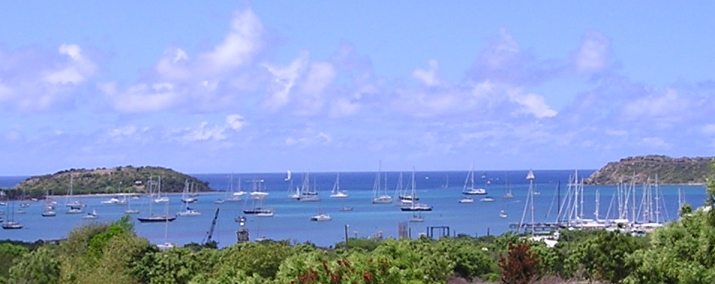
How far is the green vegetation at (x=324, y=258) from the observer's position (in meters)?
18.4

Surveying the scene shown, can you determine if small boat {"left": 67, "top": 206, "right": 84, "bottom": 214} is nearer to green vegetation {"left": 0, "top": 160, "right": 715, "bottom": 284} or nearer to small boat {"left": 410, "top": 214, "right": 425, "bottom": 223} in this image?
small boat {"left": 410, "top": 214, "right": 425, "bottom": 223}

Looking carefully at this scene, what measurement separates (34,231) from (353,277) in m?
90.3

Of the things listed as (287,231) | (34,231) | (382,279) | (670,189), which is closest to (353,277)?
(382,279)

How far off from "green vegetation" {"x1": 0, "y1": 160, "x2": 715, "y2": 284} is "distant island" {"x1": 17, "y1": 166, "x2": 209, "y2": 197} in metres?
116

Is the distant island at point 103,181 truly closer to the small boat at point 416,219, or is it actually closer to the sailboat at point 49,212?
the sailboat at point 49,212

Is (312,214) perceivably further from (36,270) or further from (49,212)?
(36,270)

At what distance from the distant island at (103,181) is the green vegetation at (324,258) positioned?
381 ft

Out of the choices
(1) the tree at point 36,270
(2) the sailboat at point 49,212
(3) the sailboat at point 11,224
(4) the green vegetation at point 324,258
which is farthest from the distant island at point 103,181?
(1) the tree at point 36,270

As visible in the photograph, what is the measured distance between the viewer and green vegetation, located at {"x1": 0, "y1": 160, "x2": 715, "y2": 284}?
18.4 meters

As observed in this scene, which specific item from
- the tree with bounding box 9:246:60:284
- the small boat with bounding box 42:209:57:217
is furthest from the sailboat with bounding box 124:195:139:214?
the tree with bounding box 9:246:60:284

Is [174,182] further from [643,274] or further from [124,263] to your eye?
[643,274]

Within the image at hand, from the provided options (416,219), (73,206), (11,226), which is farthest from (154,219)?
(416,219)

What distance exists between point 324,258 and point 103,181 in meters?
146

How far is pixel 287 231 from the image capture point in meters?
90.9
